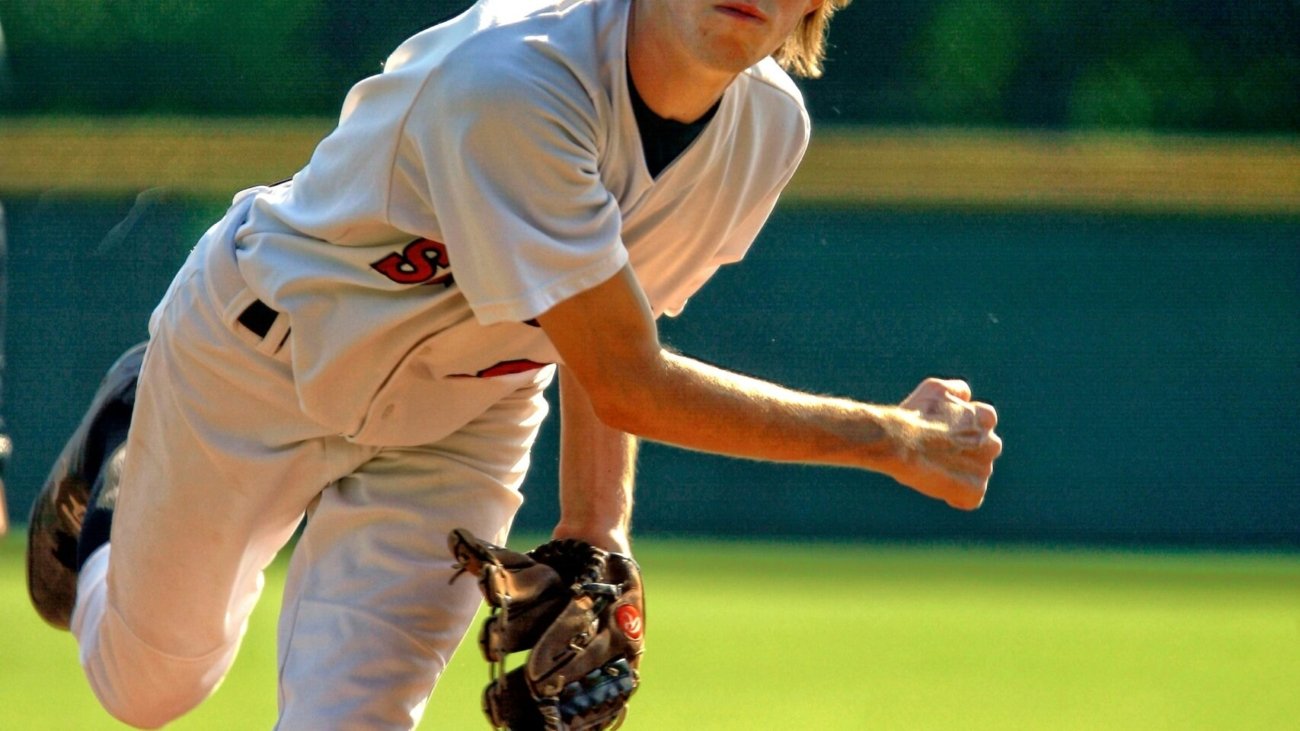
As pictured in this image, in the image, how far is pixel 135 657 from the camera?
2703mm

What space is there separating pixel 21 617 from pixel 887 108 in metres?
4.33

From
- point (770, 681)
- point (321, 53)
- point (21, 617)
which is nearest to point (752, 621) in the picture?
point (770, 681)

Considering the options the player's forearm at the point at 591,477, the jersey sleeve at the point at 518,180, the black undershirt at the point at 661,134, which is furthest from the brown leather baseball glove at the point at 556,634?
the black undershirt at the point at 661,134

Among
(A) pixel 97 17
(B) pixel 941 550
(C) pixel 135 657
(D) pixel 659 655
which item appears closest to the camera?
(C) pixel 135 657

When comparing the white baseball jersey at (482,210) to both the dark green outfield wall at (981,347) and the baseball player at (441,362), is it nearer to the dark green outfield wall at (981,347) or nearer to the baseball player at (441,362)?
the baseball player at (441,362)

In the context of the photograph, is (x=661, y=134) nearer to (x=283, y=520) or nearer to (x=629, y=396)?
(x=629, y=396)

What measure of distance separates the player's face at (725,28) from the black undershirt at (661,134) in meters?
0.11

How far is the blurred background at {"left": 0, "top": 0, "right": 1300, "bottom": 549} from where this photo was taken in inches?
288

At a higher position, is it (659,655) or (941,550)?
(659,655)

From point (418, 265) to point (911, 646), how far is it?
306cm

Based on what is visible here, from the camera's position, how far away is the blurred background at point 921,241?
7.31 m

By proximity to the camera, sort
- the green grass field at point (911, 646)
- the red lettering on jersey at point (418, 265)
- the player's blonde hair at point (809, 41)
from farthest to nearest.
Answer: the green grass field at point (911, 646) → the player's blonde hair at point (809, 41) → the red lettering on jersey at point (418, 265)

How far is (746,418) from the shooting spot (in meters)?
2.12

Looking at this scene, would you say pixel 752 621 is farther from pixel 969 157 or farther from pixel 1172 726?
pixel 969 157
